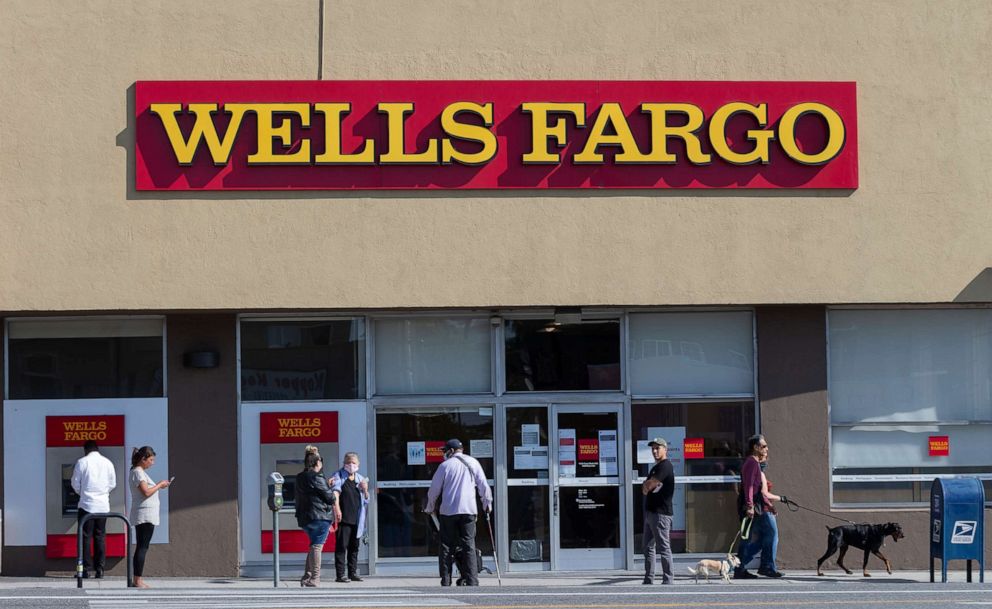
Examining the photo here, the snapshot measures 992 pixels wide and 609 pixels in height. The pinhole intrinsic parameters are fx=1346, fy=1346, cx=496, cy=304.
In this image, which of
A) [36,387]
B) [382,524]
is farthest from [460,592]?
[36,387]

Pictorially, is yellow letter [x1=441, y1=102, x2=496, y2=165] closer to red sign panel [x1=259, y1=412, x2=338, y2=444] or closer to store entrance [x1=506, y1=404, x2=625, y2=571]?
store entrance [x1=506, y1=404, x2=625, y2=571]

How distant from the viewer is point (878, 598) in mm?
13508

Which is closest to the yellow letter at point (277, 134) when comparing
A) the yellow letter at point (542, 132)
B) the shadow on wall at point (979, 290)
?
the yellow letter at point (542, 132)

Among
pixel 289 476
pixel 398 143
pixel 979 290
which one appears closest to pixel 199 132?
pixel 398 143

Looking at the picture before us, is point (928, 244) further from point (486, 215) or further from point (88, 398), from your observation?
point (88, 398)

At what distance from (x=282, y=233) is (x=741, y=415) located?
6.38 metres

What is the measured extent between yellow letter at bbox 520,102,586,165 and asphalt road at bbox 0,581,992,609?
17.3 ft

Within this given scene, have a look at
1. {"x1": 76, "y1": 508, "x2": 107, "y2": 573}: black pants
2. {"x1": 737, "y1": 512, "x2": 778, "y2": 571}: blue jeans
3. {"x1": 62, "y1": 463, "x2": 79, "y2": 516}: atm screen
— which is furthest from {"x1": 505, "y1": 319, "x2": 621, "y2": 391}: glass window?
{"x1": 62, "y1": 463, "x2": 79, "y2": 516}: atm screen

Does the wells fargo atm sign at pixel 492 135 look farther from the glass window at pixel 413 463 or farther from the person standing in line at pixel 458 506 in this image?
the person standing in line at pixel 458 506

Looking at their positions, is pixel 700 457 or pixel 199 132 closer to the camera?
pixel 199 132

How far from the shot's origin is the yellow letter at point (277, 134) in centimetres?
1659

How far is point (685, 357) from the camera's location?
17625mm

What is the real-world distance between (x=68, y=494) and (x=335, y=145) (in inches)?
219

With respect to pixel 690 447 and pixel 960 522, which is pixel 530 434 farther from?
pixel 960 522
